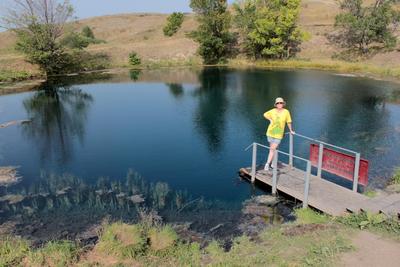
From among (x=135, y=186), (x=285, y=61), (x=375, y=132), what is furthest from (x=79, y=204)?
(x=285, y=61)

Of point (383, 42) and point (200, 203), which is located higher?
point (383, 42)

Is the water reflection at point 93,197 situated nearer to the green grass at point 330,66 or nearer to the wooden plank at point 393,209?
the wooden plank at point 393,209

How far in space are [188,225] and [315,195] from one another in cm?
443

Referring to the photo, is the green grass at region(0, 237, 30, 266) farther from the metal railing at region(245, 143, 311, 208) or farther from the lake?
the metal railing at region(245, 143, 311, 208)

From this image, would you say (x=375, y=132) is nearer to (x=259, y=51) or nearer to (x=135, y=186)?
(x=135, y=186)

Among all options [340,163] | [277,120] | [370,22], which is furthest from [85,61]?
[340,163]

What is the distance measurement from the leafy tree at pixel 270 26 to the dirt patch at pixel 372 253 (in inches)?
1896

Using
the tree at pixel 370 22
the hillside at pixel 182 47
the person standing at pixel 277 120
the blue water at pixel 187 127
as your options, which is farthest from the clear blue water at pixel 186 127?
the hillside at pixel 182 47

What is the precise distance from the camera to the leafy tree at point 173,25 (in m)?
75.2

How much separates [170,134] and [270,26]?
36538mm

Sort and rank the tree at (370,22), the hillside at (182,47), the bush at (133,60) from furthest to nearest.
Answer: the bush at (133,60) < the hillside at (182,47) < the tree at (370,22)

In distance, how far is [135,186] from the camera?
15477 mm

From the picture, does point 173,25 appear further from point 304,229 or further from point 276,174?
point 304,229

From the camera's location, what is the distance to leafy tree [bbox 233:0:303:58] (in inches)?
2136
